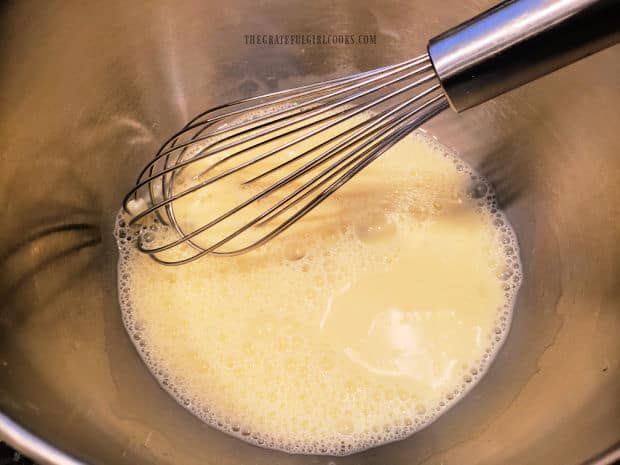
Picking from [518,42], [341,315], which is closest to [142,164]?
[341,315]

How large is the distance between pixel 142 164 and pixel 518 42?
2.32 feet

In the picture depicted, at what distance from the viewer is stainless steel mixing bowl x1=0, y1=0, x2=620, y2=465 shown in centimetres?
73

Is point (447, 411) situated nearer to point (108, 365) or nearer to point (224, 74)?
point (108, 365)

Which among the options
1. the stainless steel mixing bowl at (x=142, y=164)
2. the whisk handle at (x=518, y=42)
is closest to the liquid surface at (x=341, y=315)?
the stainless steel mixing bowl at (x=142, y=164)

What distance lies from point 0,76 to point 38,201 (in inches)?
6.9

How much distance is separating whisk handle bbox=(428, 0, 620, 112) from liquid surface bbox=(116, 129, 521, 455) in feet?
1.39

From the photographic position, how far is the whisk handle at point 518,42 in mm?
579

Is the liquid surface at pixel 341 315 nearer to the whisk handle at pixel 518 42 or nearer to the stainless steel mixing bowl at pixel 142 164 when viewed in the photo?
the stainless steel mixing bowl at pixel 142 164

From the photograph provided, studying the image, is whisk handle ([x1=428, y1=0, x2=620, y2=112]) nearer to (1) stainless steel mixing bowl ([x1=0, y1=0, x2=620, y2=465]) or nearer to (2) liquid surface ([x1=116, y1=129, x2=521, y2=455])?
(1) stainless steel mixing bowl ([x1=0, y1=0, x2=620, y2=465])

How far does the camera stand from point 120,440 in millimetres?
729

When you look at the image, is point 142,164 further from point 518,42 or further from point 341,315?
point 518,42

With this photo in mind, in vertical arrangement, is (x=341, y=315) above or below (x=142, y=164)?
below

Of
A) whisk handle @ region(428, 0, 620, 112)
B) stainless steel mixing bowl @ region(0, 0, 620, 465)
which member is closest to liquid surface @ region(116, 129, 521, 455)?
stainless steel mixing bowl @ region(0, 0, 620, 465)

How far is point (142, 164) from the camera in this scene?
1086 millimetres
